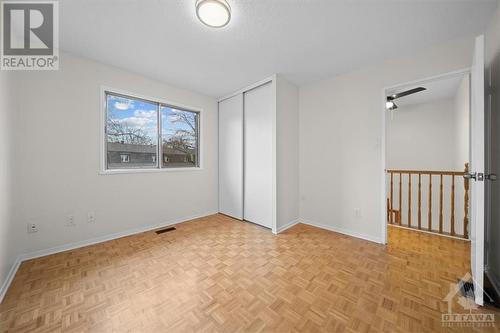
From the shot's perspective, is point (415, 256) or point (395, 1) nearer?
point (395, 1)

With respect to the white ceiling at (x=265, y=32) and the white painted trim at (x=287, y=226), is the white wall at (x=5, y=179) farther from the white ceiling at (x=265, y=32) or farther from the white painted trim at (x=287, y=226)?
the white painted trim at (x=287, y=226)

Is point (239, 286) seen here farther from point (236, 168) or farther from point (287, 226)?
point (236, 168)

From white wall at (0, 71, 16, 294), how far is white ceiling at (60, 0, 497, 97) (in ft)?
2.81

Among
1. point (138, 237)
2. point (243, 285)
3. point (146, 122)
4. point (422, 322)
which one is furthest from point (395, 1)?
point (138, 237)

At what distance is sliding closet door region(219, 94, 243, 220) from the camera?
3650mm

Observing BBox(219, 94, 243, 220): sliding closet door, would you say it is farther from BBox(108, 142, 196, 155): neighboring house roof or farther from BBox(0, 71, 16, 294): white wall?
BBox(0, 71, 16, 294): white wall

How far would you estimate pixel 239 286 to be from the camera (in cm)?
168

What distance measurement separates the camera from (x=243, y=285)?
1694 mm

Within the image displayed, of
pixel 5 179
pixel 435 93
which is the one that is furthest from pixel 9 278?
pixel 435 93

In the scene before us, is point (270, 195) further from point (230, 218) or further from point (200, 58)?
point (200, 58)

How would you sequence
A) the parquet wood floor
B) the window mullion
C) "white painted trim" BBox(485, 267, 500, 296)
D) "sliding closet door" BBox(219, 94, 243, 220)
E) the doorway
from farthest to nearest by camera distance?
the doorway → "sliding closet door" BBox(219, 94, 243, 220) → the window mullion → "white painted trim" BBox(485, 267, 500, 296) → the parquet wood floor

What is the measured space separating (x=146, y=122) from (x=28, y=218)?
6.15 ft

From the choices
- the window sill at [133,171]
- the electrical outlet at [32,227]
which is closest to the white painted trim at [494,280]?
the window sill at [133,171]

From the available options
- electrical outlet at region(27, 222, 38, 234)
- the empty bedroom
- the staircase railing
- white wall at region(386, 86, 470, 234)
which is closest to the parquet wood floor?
the empty bedroom
